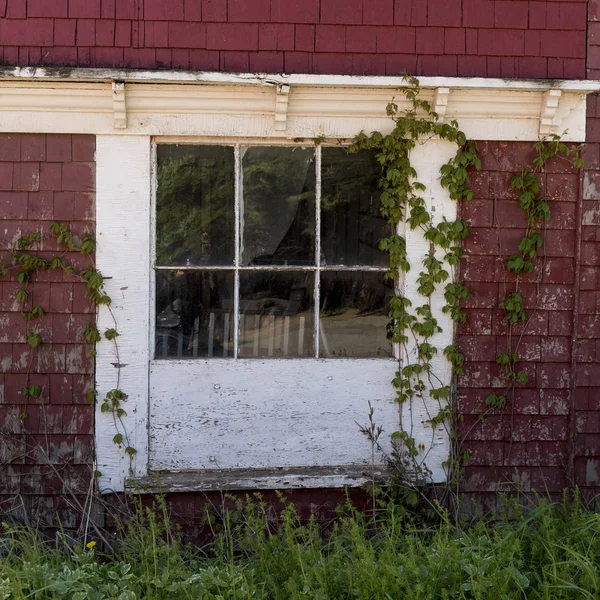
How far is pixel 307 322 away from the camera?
4.73 meters

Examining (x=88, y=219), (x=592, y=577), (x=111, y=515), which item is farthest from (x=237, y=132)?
(x=592, y=577)

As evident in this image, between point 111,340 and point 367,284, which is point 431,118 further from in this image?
point 111,340

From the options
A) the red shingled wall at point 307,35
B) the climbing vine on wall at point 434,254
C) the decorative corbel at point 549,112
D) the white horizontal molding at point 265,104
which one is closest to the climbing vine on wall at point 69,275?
the white horizontal molding at point 265,104

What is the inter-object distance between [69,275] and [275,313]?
1.18 m

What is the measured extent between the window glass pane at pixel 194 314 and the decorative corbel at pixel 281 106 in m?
0.89

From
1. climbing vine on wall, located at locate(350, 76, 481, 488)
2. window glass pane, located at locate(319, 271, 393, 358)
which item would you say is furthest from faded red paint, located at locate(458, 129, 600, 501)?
window glass pane, located at locate(319, 271, 393, 358)

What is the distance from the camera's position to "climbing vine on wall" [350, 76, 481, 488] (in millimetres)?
4605

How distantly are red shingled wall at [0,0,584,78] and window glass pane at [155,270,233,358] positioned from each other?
119cm

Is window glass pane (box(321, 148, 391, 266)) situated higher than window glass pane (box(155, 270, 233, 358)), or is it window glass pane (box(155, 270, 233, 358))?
window glass pane (box(321, 148, 391, 266))

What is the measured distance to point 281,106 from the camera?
14.6 ft

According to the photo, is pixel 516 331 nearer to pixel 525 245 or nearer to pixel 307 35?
pixel 525 245

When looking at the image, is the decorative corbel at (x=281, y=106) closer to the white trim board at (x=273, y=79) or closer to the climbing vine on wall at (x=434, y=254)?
the white trim board at (x=273, y=79)

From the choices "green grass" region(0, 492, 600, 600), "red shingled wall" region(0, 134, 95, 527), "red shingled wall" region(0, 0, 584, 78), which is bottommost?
"green grass" region(0, 492, 600, 600)

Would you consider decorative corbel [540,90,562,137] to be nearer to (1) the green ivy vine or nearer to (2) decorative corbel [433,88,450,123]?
(1) the green ivy vine
